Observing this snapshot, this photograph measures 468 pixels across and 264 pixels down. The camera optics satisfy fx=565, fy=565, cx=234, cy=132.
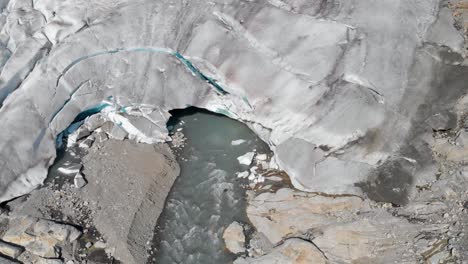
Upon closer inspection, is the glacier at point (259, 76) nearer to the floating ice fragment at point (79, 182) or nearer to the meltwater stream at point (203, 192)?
the meltwater stream at point (203, 192)

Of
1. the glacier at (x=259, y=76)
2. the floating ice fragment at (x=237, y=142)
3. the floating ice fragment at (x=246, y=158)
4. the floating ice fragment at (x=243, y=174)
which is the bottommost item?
the floating ice fragment at (x=243, y=174)

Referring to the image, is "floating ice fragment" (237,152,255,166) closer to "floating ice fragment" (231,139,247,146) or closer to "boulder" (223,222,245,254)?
"floating ice fragment" (231,139,247,146)

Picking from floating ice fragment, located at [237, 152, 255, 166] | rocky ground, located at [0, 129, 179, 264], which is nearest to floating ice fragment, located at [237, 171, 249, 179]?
floating ice fragment, located at [237, 152, 255, 166]

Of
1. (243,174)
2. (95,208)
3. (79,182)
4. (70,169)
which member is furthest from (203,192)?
(70,169)

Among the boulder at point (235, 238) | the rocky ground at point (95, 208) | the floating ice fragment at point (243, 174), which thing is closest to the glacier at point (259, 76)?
the rocky ground at point (95, 208)

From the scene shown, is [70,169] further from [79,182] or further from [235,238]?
[235,238]

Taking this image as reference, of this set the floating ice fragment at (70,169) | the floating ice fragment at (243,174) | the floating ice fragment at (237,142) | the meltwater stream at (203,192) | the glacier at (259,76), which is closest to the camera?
the meltwater stream at (203,192)
